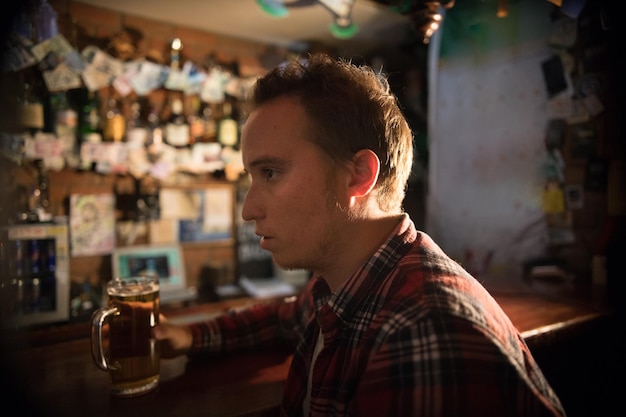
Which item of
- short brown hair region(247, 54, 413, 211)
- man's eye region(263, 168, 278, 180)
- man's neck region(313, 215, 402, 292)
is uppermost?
short brown hair region(247, 54, 413, 211)

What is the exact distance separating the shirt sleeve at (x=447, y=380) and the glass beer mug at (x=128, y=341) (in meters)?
0.56

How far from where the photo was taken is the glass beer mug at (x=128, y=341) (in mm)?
948

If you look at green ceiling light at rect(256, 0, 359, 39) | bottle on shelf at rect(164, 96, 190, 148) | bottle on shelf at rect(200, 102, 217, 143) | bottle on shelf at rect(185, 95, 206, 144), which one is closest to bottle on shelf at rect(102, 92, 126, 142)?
bottle on shelf at rect(164, 96, 190, 148)

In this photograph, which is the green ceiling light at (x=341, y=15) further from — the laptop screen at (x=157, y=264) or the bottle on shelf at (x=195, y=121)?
the laptop screen at (x=157, y=264)

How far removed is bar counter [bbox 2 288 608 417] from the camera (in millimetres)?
914

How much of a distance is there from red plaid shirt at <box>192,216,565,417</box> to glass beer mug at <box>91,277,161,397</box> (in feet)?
1.15

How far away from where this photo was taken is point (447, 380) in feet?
2.18

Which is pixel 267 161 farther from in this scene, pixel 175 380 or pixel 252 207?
pixel 175 380

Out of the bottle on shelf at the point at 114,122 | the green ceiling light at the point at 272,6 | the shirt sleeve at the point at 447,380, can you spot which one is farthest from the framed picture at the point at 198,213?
the shirt sleeve at the point at 447,380

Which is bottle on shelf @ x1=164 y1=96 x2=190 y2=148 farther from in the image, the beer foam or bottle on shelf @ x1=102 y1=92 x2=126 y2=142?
the beer foam

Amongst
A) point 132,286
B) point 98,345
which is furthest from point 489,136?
point 98,345

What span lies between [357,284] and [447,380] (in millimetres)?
328

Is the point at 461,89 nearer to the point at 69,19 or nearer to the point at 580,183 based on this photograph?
the point at 580,183

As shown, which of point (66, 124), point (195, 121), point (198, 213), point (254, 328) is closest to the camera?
point (254, 328)
